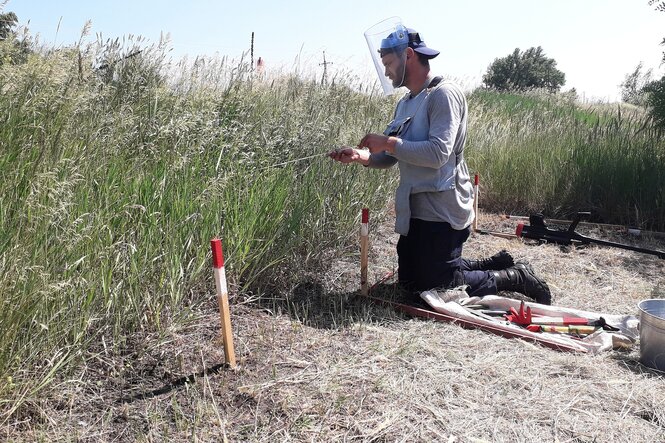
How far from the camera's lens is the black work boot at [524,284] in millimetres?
3842

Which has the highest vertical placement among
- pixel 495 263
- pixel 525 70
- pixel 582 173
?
pixel 525 70

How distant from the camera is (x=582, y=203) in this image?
22.3 ft

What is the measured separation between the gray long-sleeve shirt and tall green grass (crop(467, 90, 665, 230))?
366cm

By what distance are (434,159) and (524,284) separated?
3.81 feet

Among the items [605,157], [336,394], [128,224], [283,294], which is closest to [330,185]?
[283,294]

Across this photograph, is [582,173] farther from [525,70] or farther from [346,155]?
[525,70]

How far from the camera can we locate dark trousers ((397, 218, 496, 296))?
360 centimetres

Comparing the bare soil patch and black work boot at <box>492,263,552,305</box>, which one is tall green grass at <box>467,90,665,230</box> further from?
the bare soil patch

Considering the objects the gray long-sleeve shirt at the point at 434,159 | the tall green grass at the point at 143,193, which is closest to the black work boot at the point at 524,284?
the gray long-sleeve shirt at the point at 434,159

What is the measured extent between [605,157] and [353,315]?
15.8 feet

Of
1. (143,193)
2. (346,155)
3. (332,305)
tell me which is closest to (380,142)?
(346,155)

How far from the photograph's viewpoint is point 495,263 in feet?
13.5

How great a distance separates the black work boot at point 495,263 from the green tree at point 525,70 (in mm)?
43455

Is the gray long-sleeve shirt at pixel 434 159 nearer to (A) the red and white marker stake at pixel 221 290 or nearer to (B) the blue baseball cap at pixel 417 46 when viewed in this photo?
(B) the blue baseball cap at pixel 417 46
